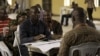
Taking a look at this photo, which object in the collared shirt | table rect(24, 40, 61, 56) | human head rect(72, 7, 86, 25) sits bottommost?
table rect(24, 40, 61, 56)

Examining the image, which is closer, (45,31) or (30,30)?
(30,30)

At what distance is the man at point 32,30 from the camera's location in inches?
208

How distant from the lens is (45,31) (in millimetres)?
5570

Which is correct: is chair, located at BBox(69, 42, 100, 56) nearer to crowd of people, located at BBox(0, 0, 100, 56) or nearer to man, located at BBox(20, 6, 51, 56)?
crowd of people, located at BBox(0, 0, 100, 56)

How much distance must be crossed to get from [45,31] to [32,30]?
0.26 m

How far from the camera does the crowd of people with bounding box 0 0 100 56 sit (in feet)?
11.0

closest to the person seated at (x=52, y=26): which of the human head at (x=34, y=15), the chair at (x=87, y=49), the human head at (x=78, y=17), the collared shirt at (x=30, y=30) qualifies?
the collared shirt at (x=30, y=30)

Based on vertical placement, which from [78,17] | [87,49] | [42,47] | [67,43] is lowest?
[42,47]

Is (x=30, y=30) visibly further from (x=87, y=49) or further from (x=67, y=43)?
(x=67, y=43)

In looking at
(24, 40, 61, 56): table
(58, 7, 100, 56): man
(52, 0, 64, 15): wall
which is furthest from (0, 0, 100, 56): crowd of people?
(52, 0, 64, 15): wall

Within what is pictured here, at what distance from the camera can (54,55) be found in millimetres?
4461

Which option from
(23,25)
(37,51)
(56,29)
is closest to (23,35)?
(23,25)

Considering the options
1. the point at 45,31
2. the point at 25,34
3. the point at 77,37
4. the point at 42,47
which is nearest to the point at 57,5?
the point at 45,31

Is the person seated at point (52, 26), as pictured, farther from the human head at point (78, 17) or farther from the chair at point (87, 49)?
the chair at point (87, 49)
